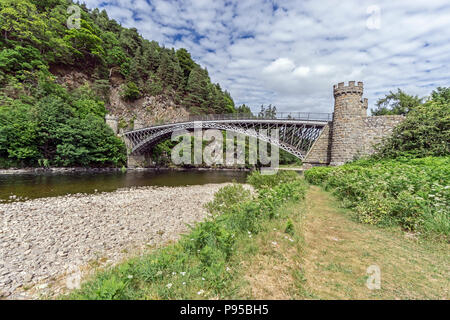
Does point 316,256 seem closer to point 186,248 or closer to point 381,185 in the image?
point 186,248

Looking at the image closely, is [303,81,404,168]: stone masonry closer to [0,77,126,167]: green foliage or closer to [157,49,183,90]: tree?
[0,77,126,167]: green foliage

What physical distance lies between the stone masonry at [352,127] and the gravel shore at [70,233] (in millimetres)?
15087

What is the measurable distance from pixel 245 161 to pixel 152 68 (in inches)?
1626

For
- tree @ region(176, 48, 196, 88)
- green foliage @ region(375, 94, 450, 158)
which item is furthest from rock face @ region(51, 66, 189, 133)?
green foliage @ region(375, 94, 450, 158)

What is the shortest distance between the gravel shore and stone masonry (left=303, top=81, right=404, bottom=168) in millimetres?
15087

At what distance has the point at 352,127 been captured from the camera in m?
16.8

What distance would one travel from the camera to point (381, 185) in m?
5.33

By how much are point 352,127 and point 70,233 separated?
2160 centimetres

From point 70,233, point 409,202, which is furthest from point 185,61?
point 409,202

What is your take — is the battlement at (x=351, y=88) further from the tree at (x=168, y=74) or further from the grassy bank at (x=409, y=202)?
the tree at (x=168, y=74)

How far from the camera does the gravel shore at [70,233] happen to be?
14.9 ft

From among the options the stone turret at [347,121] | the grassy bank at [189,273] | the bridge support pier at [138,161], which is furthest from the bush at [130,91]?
the grassy bank at [189,273]

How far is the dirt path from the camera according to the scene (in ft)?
7.61

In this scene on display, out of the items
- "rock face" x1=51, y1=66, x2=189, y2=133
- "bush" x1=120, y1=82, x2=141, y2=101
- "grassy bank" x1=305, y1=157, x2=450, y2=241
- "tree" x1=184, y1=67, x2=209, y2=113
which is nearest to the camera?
Result: "grassy bank" x1=305, y1=157, x2=450, y2=241
